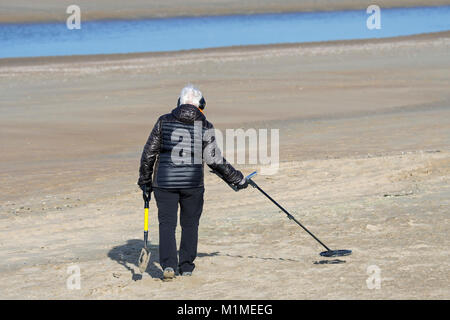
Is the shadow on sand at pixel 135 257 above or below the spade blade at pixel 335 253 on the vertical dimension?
below

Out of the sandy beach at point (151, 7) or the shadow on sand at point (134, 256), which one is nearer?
the shadow on sand at point (134, 256)

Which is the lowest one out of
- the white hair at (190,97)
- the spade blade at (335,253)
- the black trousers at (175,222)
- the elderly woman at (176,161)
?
the spade blade at (335,253)

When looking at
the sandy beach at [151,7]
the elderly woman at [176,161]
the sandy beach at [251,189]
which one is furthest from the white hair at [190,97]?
the sandy beach at [151,7]

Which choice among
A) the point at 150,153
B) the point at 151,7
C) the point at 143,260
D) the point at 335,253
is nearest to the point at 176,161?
the point at 150,153

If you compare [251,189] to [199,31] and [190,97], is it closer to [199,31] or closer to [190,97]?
[190,97]

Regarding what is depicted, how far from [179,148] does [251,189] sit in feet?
14.8

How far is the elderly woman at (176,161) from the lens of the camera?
658cm

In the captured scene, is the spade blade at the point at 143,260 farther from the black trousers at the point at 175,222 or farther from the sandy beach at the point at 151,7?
the sandy beach at the point at 151,7

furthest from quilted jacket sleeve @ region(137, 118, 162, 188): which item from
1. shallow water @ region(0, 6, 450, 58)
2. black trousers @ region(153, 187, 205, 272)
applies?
shallow water @ region(0, 6, 450, 58)

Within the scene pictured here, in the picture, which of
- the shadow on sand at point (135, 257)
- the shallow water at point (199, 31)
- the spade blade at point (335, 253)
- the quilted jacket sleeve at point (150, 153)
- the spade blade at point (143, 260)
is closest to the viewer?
the quilted jacket sleeve at point (150, 153)

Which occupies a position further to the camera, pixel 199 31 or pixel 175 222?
pixel 199 31

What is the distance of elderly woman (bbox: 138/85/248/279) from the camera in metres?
6.58

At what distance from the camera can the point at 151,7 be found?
4844cm
